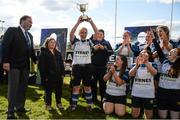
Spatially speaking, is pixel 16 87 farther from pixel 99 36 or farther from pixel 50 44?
pixel 99 36

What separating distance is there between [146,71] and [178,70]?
0.62 metres

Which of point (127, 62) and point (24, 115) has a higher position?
point (127, 62)

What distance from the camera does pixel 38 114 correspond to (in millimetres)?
7281

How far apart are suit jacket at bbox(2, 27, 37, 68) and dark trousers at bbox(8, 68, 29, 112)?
0.15 meters

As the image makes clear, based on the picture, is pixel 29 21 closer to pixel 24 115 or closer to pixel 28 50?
pixel 28 50

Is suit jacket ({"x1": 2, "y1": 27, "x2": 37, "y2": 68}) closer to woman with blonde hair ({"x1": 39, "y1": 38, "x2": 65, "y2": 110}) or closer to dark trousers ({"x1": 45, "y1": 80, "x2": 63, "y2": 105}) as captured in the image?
woman with blonde hair ({"x1": 39, "y1": 38, "x2": 65, "y2": 110})

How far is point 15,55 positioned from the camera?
22.5ft

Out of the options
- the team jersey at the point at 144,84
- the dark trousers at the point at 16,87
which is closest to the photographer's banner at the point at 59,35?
the dark trousers at the point at 16,87

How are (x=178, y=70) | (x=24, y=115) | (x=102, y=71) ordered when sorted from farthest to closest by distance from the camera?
(x=102, y=71)
(x=24, y=115)
(x=178, y=70)

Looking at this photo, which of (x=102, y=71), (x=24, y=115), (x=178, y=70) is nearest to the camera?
(x=178, y=70)

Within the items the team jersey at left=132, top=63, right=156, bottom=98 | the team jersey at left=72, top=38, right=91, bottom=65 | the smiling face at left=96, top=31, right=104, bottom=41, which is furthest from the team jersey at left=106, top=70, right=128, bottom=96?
the smiling face at left=96, top=31, right=104, bottom=41

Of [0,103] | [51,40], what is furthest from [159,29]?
[0,103]

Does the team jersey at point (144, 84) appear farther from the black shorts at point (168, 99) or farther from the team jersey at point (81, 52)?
the team jersey at point (81, 52)

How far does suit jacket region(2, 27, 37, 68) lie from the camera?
6.66 metres
